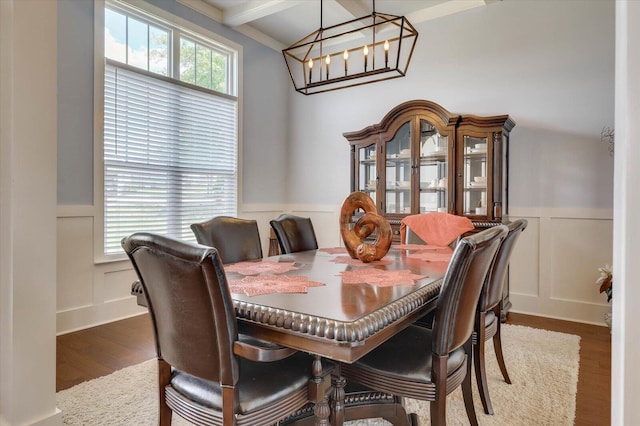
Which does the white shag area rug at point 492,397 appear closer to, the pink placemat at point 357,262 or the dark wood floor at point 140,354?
the dark wood floor at point 140,354

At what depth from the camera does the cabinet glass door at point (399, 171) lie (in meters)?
3.97

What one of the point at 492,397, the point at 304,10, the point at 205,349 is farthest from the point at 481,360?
the point at 304,10

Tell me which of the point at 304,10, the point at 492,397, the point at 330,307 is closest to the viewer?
the point at 330,307

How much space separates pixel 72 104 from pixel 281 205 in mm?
2685

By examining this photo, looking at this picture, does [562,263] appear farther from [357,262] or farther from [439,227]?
[357,262]

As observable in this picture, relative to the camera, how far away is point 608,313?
3205mm

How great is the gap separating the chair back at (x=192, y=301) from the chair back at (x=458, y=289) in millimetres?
725

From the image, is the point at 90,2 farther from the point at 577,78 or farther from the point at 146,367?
the point at 577,78

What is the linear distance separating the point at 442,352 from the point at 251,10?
3.86m

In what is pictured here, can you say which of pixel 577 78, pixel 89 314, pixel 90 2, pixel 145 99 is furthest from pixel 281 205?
pixel 577 78

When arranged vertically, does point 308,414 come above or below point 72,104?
below

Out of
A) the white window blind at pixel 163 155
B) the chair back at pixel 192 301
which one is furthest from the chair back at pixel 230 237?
the white window blind at pixel 163 155

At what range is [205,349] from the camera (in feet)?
3.85

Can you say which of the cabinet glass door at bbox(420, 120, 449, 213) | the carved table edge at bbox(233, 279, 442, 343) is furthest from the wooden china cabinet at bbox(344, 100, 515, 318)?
the carved table edge at bbox(233, 279, 442, 343)
